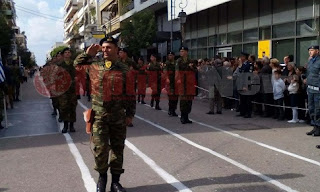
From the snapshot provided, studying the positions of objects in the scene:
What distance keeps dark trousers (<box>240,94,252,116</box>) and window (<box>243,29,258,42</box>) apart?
741cm

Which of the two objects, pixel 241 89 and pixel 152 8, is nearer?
pixel 241 89

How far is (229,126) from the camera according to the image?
991 cm

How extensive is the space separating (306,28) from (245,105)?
17.6 ft

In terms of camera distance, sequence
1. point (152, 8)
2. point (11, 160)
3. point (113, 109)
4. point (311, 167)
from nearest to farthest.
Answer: point (113, 109)
point (311, 167)
point (11, 160)
point (152, 8)

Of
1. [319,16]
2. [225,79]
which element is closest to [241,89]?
[225,79]

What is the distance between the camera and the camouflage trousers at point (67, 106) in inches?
363

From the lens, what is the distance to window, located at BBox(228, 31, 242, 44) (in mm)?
19655

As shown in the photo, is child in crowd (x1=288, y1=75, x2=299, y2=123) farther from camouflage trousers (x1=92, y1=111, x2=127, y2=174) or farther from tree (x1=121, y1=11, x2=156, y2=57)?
tree (x1=121, y1=11, x2=156, y2=57)

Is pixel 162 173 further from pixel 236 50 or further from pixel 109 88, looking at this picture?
pixel 236 50

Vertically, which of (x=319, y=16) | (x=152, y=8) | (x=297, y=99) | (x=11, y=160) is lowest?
(x=11, y=160)

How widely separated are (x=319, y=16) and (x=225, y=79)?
452 centimetres

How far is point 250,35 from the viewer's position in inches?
734

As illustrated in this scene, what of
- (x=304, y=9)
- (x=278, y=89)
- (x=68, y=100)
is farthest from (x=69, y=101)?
(x=304, y=9)

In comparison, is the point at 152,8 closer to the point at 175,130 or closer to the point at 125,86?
the point at 175,130
